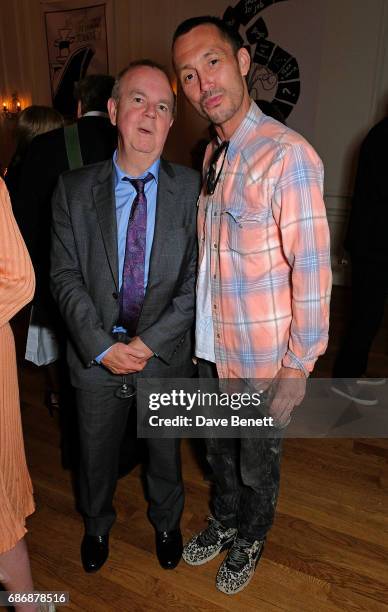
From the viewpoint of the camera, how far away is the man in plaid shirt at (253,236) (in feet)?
4.15

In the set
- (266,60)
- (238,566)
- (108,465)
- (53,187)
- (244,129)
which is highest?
(266,60)

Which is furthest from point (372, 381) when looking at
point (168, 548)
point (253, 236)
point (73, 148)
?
point (73, 148)

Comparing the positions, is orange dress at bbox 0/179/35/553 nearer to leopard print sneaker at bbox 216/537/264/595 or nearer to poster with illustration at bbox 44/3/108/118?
leopard print sneaker at bbox 216/537/264/595

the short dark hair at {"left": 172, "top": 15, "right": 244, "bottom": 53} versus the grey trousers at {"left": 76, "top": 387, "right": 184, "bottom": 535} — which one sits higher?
the short dark hair at {"left": 172, "top": 15, "right": 244, "bottom": 53}

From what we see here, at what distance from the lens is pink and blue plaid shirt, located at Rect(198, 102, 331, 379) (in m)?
1.25

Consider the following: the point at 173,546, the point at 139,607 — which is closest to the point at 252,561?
the point at 173,546

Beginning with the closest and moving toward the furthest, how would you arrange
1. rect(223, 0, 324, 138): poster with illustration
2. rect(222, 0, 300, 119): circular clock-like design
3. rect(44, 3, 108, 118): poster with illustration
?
rect(223, 0, 324, 138): poster with illustration, rect(222, 0, 300, 119): circular clock-like design, rect(44, 3, 108, 118): poster with illustration

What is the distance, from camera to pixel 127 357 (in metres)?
1.51

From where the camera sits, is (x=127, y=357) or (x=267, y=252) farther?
(x=127, y=357)

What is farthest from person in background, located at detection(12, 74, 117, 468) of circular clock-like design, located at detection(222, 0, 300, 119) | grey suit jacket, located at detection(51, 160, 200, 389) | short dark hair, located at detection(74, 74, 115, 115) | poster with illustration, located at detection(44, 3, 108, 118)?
poster with illustration, located at detection(44, 3, 108, 118)

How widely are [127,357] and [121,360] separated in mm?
22

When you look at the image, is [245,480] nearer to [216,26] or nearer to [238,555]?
[238,555]

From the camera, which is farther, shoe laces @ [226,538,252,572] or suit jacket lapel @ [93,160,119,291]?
shoe laces @ [226,538,252,572]

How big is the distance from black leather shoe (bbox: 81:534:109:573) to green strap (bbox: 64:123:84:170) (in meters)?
1.57
